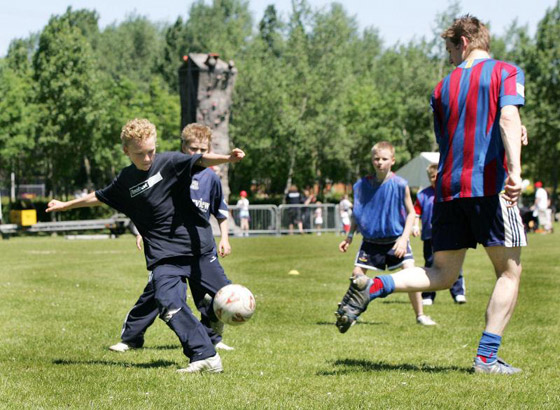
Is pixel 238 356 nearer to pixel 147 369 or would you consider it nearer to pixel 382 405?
pixel 147 369

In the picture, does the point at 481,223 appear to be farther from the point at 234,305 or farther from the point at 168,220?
the point at 168,220

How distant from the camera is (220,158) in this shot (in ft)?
19.2

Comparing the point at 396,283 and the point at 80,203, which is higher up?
the point at 80,203

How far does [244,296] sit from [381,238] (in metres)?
3.35

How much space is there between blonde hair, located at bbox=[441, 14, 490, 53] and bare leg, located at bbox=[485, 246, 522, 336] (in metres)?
1.40

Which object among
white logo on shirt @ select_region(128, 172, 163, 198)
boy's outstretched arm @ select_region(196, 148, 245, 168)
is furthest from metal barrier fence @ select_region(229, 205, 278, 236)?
boy's outstretched arm @ select_region(196, 148, 245, 168)

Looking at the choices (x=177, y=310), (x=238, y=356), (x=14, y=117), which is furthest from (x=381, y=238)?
(x=14, y=117)

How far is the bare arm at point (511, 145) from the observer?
5.40m

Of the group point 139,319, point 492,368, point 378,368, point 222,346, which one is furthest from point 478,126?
point 139,319

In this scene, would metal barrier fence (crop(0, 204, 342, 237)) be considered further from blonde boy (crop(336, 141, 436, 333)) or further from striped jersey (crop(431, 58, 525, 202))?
striped jersey (crop(431, 58, 525, 202))

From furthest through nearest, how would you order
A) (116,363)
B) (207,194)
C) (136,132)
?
(207,194) → (116,363) → (136,132)

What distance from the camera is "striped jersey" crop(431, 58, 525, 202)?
18.5ft

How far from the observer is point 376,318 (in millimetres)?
9711

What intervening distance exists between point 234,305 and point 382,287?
3.62 ft
